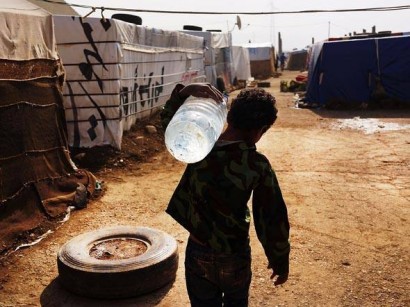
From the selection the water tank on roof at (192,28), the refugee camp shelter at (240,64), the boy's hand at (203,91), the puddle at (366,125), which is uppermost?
the water tank on roof at (192,28)

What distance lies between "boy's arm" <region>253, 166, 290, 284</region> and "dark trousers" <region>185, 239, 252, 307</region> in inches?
6.8

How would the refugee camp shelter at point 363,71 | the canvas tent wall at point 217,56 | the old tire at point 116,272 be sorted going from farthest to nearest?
1. the canvas tent wall at point 217,56
2. the refugee camp shelter at point 363,71
3. the old tire at point 116,272

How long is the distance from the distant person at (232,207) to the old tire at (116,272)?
63.9 inches

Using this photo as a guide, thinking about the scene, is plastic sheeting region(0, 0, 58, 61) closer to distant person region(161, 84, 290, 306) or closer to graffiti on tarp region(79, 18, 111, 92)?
graffiti on tarp region(79, 18, 111, 92)

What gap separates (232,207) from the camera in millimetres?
2324

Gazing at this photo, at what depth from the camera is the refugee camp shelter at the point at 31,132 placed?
18.1ft

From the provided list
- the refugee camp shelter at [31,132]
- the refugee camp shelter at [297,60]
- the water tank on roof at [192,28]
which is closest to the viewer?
the refugee camp shelter at [31,132]

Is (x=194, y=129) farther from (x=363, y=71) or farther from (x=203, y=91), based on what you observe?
(x=363, y=71)

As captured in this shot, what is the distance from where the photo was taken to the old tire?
3969 mm

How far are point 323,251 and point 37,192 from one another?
12.4 ft

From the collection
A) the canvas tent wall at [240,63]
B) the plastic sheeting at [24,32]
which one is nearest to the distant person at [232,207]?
the plastic sheeting at [24,32]

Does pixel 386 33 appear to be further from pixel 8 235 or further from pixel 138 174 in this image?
pixel 8 235

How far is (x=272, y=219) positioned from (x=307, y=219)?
12.4 ft

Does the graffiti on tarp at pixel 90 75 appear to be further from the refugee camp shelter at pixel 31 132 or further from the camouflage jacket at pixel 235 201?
the camouflage jacket at pixel 235 201
